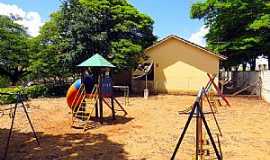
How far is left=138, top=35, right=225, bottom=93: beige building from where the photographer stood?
91.6 feet

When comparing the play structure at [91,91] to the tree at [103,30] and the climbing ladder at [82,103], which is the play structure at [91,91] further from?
the tree at [103,30]

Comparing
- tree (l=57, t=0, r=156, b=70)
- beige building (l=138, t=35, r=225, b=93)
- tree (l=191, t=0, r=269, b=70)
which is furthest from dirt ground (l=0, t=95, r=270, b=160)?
tree (l=191, t=0, r=269, b=70)

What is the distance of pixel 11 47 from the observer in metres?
32.8

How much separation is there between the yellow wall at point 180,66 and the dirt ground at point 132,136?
9.37m

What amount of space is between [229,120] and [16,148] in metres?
9.23

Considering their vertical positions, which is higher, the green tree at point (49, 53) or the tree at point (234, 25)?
the tree at point (234, 25)

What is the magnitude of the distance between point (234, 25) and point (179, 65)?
7.10m

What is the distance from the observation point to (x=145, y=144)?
36.0ft

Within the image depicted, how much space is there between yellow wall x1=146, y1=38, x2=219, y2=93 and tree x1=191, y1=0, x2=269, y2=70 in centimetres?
355

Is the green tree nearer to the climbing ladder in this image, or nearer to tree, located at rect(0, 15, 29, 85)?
tree, located at rect(0, 15, 29, 85)

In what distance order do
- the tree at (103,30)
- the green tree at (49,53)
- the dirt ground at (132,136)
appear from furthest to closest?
the green tree at (49,53) → the tree at (103,30) → the dirt ground at (132,136)

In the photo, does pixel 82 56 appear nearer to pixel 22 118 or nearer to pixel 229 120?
pixel 22 118

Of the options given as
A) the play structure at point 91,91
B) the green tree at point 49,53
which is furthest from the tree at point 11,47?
the play structure at point 91,91

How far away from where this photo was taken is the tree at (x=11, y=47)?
108 feet
